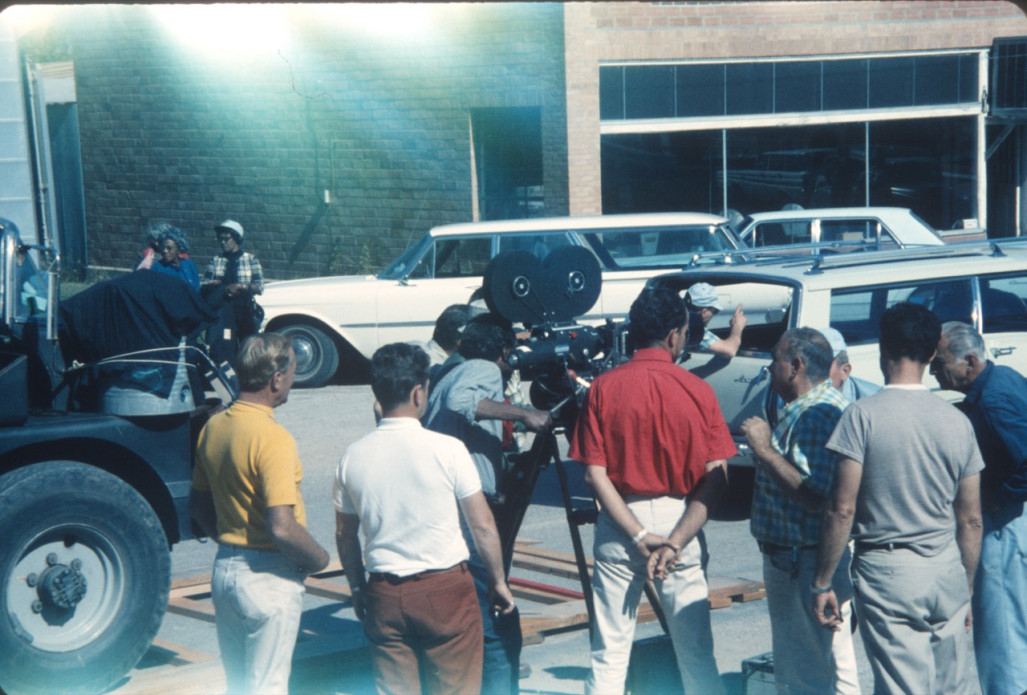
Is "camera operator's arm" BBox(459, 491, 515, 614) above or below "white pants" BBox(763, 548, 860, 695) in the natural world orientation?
above

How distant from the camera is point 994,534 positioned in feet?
14.9

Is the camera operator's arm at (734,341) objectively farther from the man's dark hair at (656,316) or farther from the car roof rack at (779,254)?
the man's dark hair at (656,316)

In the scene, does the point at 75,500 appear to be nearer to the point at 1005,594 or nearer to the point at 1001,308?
the point at 1005,594

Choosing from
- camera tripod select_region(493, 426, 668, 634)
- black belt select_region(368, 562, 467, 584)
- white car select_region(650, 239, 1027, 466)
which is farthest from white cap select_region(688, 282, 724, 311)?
black belt select_region(368, 562, 467, 584)

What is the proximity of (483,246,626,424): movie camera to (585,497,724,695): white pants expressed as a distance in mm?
762

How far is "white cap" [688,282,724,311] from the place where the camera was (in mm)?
7539

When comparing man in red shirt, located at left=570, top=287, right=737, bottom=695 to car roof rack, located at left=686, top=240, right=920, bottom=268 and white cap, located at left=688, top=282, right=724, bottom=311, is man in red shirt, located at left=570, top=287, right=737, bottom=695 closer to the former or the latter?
white cap, located at left=688, top=282, right=724, bottom=311

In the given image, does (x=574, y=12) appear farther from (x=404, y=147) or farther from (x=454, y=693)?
(x=454, y=693)

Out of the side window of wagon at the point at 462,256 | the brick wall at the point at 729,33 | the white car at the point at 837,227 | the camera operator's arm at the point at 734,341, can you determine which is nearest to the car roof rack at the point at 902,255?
the camera operator's arm at the point at 734,341

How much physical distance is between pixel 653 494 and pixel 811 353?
79 cm

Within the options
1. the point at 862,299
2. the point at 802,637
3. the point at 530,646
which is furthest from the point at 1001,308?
the point at 802,637

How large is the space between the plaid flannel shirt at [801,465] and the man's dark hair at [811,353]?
62mm

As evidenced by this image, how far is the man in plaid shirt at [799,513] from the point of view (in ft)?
Answer: 13.6

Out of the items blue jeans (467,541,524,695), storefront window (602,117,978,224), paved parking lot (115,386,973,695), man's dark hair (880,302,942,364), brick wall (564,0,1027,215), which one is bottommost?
paved parking lot (115,386,973,695)
